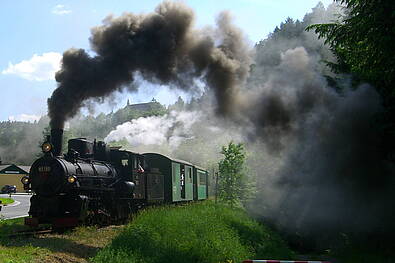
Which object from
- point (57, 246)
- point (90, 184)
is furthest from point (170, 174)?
point (57, 246)

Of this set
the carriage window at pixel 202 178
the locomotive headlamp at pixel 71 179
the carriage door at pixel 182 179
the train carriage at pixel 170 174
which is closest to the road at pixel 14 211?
the locomotive headlamp at pixel 71 179

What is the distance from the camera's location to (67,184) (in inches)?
514

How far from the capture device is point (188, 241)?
10.8 meters

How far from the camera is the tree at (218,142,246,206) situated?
1063 inches

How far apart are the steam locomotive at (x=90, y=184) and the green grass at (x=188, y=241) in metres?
2.66

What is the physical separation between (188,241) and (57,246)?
309 centimetres

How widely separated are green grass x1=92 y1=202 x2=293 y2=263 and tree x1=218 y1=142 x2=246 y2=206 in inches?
471

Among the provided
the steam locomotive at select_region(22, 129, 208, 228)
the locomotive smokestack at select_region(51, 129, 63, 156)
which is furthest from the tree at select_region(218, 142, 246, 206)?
the locomotive smokestack at select_region(51, 129, 63, 156)

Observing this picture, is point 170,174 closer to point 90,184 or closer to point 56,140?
point 90,184

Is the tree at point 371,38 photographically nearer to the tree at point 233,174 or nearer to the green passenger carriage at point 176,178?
the green passenger carriage at point 176,178

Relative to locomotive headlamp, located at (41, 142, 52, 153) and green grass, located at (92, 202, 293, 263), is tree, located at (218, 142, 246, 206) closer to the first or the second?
green grass, located at (92, 202, 293, 263)

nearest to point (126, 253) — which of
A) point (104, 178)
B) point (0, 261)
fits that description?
point (0, 261)

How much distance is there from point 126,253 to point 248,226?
6.80m

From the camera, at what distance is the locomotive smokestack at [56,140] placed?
13.8 m
